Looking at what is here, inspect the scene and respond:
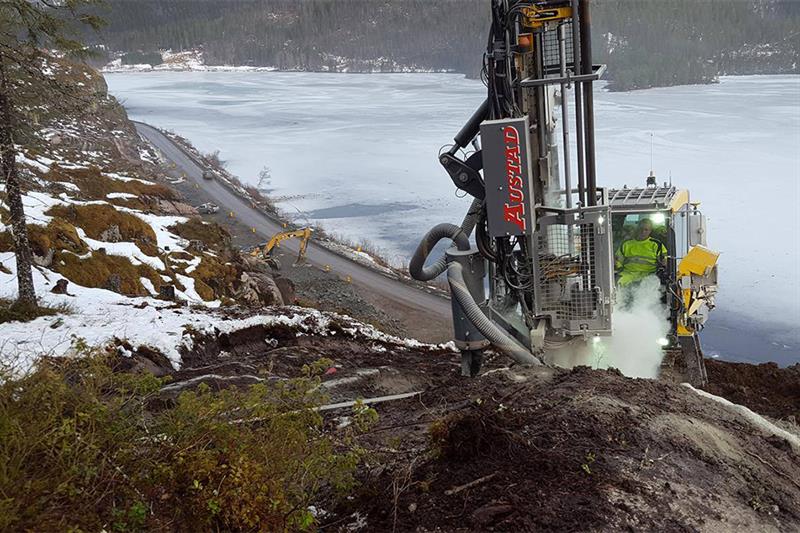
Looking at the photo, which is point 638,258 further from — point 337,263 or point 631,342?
point 337,263

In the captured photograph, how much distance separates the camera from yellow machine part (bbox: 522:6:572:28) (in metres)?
8.52

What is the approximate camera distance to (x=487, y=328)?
896 centimetres

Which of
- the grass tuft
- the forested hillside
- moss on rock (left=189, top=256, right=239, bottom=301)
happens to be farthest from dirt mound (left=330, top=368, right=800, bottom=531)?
the forested hillside

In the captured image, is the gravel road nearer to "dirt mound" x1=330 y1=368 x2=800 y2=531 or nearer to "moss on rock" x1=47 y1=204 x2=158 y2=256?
"moss on rock" x1=47 y1=204 x2=158 y2=256

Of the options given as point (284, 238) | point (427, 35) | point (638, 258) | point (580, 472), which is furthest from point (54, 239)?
point (427, 35)

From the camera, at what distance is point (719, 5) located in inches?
5507

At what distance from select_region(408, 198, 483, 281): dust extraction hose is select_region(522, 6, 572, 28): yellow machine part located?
228 cm

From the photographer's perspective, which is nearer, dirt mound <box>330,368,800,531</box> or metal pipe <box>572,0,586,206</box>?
dirt mound <box>330,368,800,531</box>

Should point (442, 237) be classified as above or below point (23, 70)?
below

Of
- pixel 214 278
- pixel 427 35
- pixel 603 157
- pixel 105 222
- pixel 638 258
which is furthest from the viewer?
pixel 427 35

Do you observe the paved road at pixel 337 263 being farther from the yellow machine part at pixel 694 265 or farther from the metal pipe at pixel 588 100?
the metal pipe at pixel 588 100

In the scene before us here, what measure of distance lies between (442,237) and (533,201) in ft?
5.95

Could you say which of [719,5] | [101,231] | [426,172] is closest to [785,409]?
[101,231]

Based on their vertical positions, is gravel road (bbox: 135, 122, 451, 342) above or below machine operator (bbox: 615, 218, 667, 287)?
below
